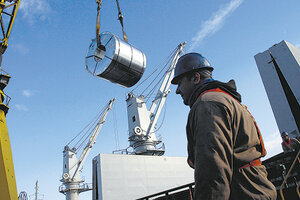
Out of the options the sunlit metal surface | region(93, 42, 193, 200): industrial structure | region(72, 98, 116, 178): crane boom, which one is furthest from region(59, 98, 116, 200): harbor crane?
the sunlit metal surface

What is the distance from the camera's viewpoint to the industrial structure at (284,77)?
23.6 ft

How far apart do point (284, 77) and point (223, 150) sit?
7.84m

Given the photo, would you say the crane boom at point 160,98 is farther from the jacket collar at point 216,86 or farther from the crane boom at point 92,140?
the jacket collar at point 216,86

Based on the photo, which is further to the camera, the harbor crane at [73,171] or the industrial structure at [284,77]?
the harbor crane at [73,171]

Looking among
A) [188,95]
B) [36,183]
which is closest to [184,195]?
[188,95]

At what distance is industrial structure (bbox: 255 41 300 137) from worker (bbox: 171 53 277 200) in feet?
22.2

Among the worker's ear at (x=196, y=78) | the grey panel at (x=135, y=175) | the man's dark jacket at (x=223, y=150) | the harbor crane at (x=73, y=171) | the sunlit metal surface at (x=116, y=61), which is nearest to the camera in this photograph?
the man's dark jacket at (x=223, y=150)

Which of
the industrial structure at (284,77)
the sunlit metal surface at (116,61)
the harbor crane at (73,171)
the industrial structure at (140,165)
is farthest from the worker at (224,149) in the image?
the harbor crane at (73,171)

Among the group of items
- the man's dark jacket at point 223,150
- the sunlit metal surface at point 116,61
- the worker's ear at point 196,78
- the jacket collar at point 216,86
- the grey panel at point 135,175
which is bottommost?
the man's dark jacket at point 223,150

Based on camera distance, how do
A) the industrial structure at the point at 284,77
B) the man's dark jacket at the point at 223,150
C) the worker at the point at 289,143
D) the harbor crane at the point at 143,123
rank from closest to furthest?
1. the man's dark jacket at the point at 223,150
2. the worker at the point at 289,143
3. the industrial structure at the point at 284,77
4. the harbor crane at the point at 143,123

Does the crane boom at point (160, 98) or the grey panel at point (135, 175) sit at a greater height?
the crane boom at point (160, 98)

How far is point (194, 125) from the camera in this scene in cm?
125

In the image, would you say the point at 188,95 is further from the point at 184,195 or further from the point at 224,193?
the point at 184,195

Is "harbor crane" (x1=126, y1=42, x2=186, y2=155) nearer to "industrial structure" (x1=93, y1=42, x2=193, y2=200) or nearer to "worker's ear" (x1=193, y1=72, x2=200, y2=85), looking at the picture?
"industrial structure" (x1=93, y1=42, x2=193, y2=200)
